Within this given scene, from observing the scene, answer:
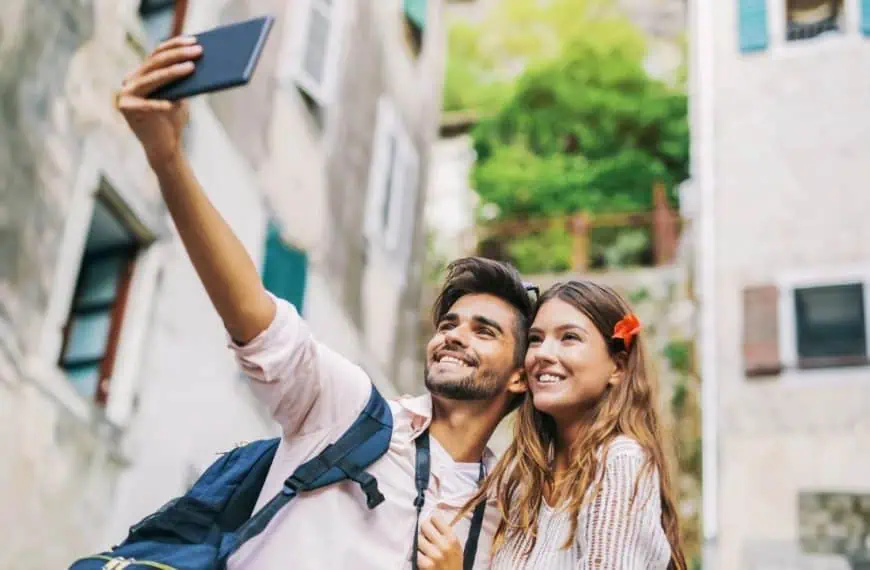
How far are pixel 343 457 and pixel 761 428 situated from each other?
22.0 ft

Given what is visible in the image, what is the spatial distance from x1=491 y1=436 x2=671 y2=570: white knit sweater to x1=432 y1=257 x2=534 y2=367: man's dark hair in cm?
47

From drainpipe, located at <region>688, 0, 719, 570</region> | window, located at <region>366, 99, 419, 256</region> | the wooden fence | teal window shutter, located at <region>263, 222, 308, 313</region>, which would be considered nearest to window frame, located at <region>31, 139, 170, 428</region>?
teal window shutter, located at <region>263, 222, 308, 313</region>

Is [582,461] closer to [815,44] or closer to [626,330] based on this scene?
[626,330]

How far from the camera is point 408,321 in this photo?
9.95 metres

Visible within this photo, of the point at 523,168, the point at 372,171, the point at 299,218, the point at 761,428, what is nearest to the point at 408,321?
the point at 372,171

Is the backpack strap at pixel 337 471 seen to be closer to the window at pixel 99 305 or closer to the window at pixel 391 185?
the window at pixel 99 305

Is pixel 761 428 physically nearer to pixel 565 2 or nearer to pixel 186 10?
pixel 186 10

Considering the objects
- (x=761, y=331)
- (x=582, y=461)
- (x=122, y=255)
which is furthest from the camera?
(x=761, y=331)

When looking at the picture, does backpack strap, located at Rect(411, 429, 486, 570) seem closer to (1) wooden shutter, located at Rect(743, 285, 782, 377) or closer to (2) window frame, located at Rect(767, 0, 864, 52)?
(1) wooden shutter, located at Rect(743, 285, 782, 377)

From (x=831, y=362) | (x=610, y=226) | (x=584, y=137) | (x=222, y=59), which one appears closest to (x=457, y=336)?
(x=222, y=59)

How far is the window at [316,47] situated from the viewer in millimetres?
7797

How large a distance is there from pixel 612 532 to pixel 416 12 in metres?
8.49

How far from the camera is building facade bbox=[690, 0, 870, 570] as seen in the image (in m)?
8.26

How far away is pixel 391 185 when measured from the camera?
9648 millimetres
